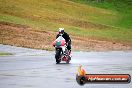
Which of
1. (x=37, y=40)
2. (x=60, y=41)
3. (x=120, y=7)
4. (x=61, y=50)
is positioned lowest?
(x=120, y=7)

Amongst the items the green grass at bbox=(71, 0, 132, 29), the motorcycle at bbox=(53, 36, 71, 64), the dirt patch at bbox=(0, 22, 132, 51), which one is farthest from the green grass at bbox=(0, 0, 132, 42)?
the motorcycle at bbox=(53, 36, 71, 64)

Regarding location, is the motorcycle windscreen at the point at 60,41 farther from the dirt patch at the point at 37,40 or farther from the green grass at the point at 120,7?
the green grass at the point at 120,7

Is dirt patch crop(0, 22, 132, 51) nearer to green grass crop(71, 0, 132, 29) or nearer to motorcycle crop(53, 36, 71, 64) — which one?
motorcycle crop(53, 36, 71, 64)

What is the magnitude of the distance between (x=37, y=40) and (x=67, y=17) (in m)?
26.8

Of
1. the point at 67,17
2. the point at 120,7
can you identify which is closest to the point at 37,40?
the point at 67,17

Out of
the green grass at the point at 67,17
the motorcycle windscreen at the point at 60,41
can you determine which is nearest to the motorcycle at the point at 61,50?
the motorcycle windscreen at the point at 60,41

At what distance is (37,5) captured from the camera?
83.1 metres

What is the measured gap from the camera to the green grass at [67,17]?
67.2m

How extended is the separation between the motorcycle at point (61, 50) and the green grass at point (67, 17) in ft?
115

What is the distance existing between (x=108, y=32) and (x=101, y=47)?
20748 mm

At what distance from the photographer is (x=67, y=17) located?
78.4 metres

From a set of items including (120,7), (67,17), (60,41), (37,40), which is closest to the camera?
(60,41)

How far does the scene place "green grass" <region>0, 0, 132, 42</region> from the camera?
67.2 metres

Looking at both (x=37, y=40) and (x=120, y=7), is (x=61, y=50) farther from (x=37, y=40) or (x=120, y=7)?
(x=120, y=7)
